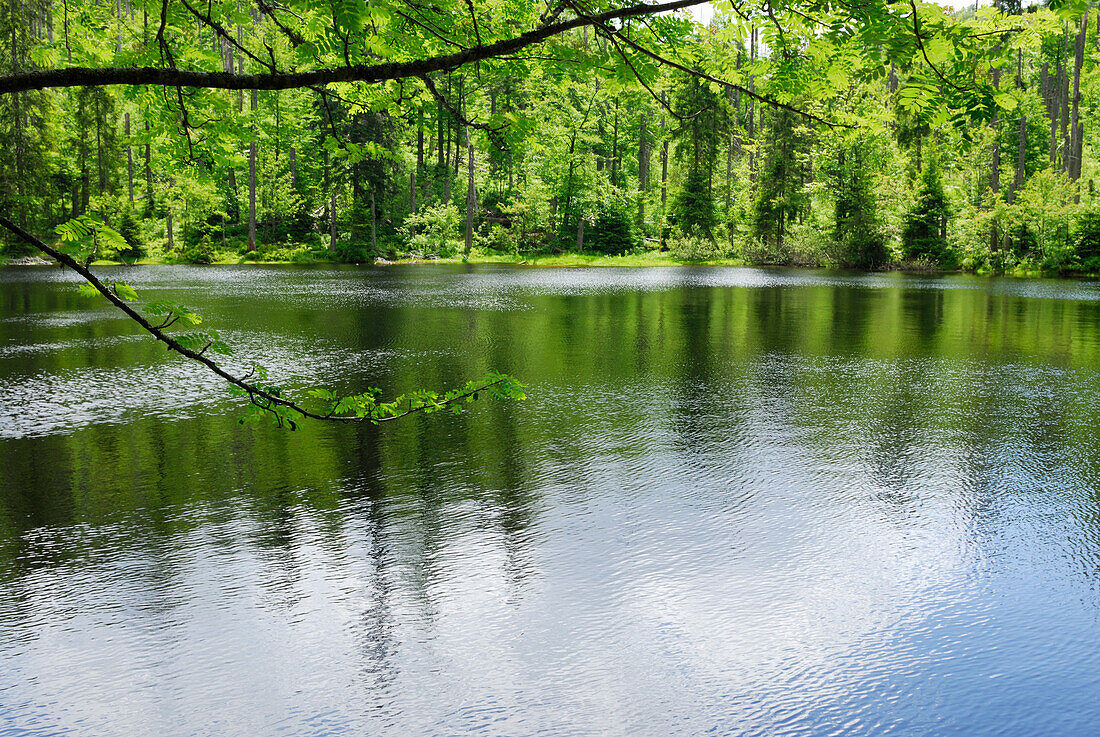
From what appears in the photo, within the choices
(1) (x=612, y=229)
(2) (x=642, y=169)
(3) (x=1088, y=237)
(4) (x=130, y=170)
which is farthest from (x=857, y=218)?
(4) (x=130, y=170)

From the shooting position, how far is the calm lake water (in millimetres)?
4555

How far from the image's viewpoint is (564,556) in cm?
634

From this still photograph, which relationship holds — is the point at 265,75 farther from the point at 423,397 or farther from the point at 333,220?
the point at 333,220

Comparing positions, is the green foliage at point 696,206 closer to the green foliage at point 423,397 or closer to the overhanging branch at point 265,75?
the green foliage at point 423,397

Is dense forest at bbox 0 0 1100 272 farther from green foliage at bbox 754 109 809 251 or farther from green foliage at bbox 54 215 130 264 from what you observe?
green foliage at bbox 54 215 130 264

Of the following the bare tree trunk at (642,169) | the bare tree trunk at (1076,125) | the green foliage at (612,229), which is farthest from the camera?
the bare tree trunk at (642,169)

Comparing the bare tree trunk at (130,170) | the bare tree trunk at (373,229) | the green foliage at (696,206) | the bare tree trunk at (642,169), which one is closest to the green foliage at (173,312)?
the bare tree trunk at (373,229)

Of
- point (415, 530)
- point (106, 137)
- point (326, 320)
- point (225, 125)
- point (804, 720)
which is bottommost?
point (804, 720)

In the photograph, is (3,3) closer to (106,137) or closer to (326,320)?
(106,137)

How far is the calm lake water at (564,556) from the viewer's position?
4555 mm

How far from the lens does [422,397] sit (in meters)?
→ 3.12

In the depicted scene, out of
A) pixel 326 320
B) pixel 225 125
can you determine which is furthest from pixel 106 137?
pixel 225 125

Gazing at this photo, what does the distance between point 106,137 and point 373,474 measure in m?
54.9

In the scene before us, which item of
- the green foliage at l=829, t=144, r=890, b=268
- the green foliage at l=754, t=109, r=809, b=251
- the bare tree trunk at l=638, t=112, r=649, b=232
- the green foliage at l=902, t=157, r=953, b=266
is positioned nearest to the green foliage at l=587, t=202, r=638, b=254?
the bare tree trunk at l=638, t=112, r=649, b=232
